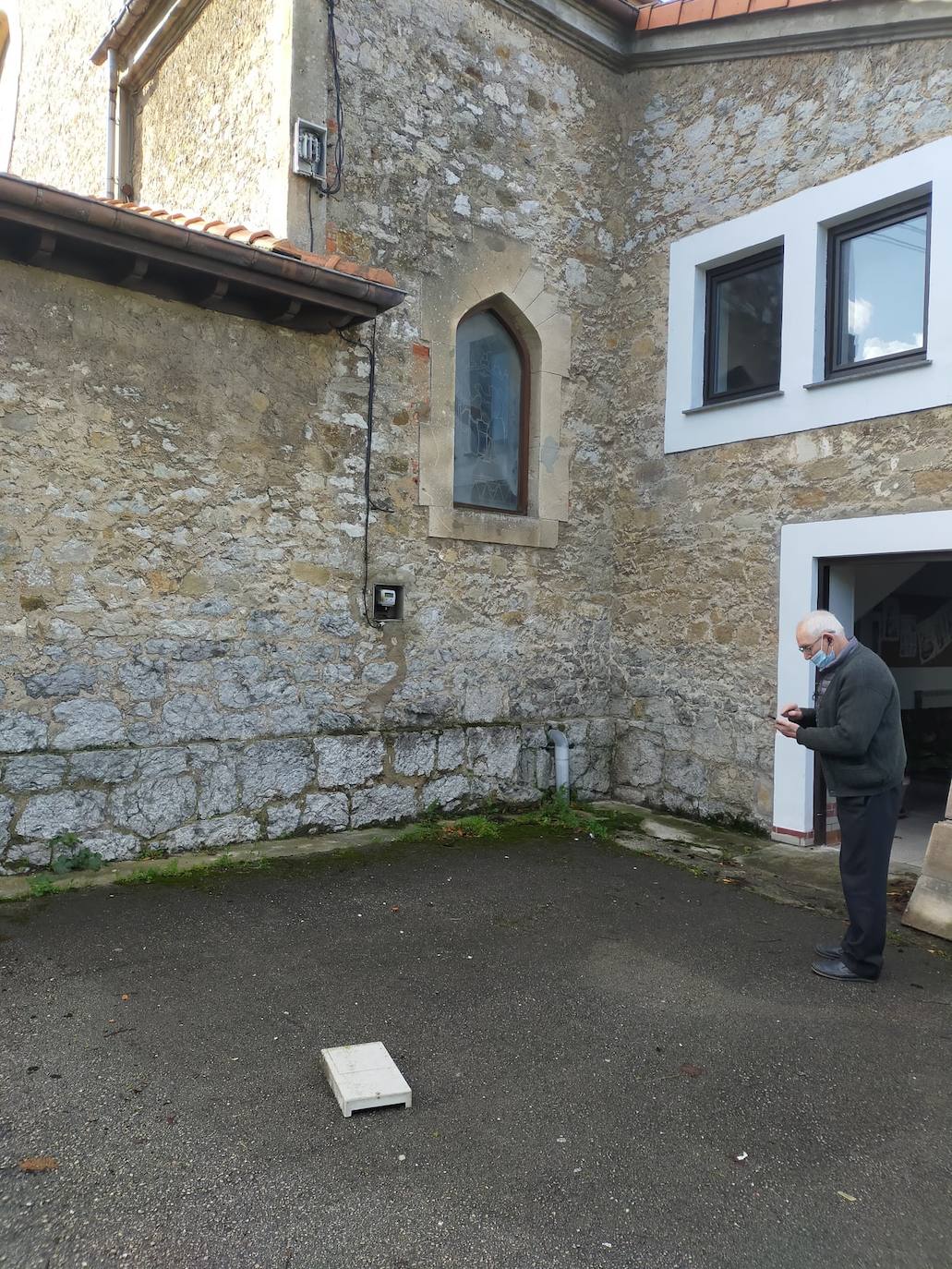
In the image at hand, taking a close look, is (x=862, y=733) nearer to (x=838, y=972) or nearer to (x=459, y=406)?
(x=838, y=972)

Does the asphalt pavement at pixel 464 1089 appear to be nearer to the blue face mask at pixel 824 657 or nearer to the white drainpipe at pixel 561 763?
the blue face mask at pixel 824 657

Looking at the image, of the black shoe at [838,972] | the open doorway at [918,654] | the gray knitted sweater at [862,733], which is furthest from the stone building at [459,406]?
the black shoe at [838,972]

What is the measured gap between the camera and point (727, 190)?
6.62m

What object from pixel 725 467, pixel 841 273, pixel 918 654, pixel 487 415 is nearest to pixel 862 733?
pixel 725 467

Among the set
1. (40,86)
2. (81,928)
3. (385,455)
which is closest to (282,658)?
(385,455)

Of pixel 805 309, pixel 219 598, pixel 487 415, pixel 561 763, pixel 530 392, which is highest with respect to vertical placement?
pixel 805 309

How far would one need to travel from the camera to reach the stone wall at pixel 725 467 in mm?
5598

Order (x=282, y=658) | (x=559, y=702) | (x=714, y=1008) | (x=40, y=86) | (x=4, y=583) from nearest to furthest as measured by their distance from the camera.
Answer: (x=714, y=1008)
(x=4, y=583)
(x=282, y=658)
(x=559, y=702)
(x=40, y=86)

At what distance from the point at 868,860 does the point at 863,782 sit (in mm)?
329

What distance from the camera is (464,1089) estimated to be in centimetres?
291

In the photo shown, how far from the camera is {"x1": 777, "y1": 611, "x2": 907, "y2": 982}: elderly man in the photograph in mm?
3748

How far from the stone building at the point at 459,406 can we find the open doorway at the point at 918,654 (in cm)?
29

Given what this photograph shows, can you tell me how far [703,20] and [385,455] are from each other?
13.4ft

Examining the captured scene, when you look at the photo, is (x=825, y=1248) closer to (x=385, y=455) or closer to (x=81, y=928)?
(x=81, y=928)
